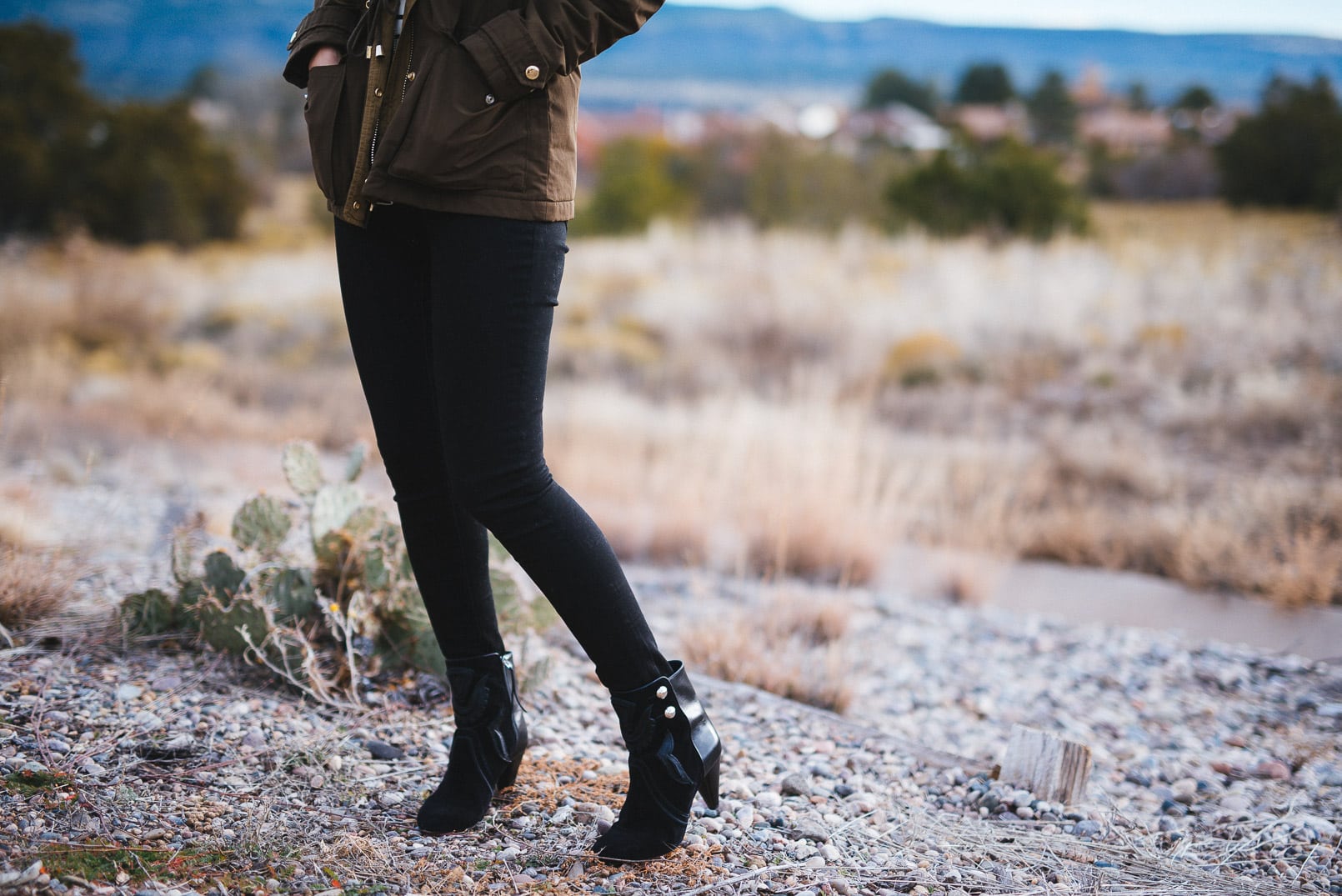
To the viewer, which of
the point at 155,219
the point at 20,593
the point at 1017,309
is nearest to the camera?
the point at 20,593

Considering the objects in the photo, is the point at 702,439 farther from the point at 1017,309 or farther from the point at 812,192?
the point at 812,192

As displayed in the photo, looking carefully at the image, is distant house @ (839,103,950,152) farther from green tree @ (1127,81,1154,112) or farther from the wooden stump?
the wooden stump

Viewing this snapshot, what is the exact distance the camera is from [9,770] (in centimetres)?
172

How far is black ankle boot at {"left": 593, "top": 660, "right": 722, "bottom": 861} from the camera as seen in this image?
1581mm

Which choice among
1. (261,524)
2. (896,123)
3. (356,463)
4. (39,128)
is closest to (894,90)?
(896,123)

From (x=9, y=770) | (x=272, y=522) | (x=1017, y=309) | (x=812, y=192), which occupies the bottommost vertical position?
(x=9, y=770)

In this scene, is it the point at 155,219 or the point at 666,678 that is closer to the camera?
the point at 666,678

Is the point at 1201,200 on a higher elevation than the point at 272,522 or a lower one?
higher

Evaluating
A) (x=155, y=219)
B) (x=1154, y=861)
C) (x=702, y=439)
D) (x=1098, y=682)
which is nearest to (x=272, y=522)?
(x=1154, y=861)

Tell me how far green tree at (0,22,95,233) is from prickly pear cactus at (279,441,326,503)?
14400 millimetres

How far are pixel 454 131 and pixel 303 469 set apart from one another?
1.45 metres

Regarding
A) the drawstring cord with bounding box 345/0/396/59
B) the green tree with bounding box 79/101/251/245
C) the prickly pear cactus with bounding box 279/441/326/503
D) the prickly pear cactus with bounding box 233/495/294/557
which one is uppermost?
the green tree with bounding box 79/101/251/245

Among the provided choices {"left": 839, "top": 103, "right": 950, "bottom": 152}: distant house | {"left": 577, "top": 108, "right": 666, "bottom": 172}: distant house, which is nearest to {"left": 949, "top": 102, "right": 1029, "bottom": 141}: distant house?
{"left": 839, "top": 103, "right": 950, "bottom": 152}: distant house

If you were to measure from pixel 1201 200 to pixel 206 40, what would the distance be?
1350 inches
